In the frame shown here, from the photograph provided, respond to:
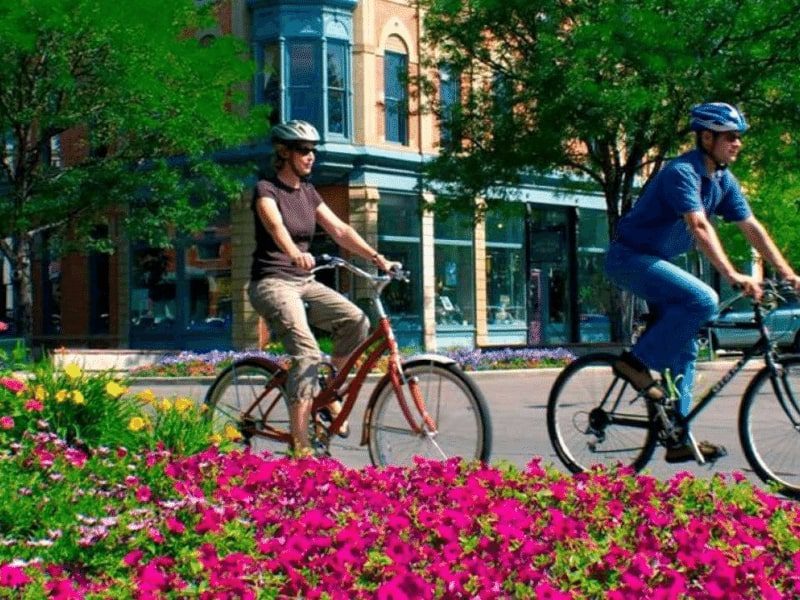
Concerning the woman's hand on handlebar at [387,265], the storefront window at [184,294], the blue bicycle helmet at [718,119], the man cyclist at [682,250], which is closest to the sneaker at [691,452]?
the man cyclist at [682,250]

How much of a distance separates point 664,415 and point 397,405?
1.36 metres

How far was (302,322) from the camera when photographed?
Result: 7148mm

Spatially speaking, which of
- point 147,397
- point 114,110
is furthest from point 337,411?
point 114,110

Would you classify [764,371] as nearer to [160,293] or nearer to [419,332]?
[419,332]

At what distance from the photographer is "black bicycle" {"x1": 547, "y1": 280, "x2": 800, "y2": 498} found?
6320 mm

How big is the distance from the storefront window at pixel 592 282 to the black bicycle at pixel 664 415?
1150 inches

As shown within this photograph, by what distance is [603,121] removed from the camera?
23.4 m

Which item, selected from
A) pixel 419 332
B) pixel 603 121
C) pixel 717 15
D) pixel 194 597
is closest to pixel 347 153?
pixel 419 332

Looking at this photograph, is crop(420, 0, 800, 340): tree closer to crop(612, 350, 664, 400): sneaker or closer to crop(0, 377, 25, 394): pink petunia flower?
crop(612, 350, 664, 400): sneaker

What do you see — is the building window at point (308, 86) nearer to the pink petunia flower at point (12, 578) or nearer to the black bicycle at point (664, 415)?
the black bicycle at point (664, 415)

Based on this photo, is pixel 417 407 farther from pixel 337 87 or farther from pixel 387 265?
pixel 337 87

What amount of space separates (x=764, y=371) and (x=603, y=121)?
1745 centimetres

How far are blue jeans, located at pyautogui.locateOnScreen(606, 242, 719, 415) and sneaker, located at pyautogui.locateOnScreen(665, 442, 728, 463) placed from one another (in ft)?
0.67

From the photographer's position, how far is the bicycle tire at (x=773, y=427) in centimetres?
629
